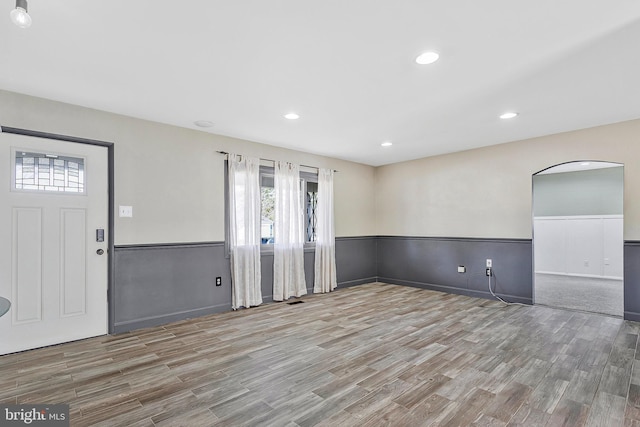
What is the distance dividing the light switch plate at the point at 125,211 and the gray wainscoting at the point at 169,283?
358 millimetres

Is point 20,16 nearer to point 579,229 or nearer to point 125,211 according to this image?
point 125,211

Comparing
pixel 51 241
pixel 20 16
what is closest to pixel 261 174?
pixel 51 241

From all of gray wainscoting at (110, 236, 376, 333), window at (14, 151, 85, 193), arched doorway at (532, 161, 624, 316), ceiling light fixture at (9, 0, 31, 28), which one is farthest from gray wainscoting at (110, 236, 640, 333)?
ceiling light fixture at (9, 0, 31, 28)

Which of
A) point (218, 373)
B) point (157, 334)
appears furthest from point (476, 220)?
point (157, 334)

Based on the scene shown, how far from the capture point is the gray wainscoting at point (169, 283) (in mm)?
3672

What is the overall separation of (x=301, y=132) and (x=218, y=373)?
3.09 m

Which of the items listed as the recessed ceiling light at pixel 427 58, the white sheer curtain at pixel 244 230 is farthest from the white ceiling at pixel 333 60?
the white sheer curtain at pixel 244 230

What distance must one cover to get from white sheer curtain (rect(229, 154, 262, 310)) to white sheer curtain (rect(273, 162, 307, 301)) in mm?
376

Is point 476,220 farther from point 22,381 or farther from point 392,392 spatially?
point 22,381

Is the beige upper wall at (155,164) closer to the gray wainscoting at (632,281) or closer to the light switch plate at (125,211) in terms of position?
the light switch plate at (125,211)

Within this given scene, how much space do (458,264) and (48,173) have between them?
576cm

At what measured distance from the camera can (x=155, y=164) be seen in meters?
3.96

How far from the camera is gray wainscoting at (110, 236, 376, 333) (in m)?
3.67

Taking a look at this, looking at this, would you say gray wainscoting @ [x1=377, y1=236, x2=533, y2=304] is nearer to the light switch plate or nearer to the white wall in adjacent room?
the white wall in adjacent room
